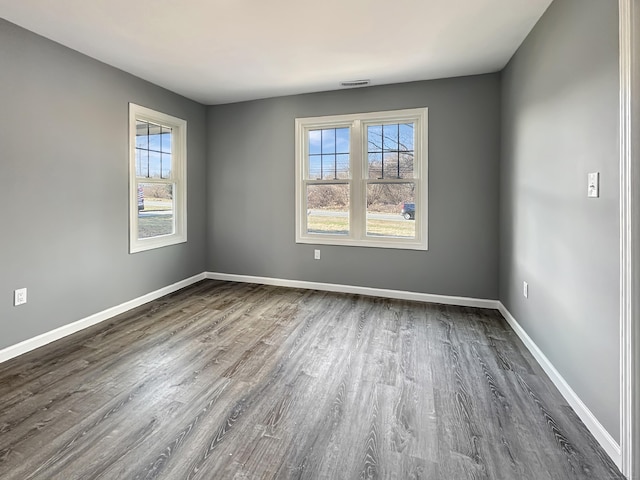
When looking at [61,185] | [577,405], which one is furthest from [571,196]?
[61,185]

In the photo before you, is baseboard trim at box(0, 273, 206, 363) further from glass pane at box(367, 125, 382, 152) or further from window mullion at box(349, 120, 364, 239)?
glass pane at box(367, 125, 382, 152)

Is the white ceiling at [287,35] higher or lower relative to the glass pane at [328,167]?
higher

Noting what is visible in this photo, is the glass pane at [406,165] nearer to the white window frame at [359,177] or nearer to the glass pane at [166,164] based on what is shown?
the white window frame at [359,177]

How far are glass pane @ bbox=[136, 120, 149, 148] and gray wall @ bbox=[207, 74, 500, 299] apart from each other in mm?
1070

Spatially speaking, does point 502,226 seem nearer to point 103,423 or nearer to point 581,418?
point 581,418

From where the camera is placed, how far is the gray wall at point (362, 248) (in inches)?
151

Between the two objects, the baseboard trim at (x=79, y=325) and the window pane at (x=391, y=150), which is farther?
the window pane at (x=391, y=150)

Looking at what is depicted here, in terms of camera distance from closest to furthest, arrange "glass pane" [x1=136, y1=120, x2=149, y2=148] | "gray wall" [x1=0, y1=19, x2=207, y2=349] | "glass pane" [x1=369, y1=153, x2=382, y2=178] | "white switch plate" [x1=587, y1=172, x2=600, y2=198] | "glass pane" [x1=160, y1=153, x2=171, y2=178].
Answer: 1. "white switch plate" [x1=587, y1=172, x2=600, y2=198]
2. "gray wall" [x1=0, y1=19, x2=207, y2=349]
3. "glass pane" [x1=136, y1=120, x2=149, y2=148]
4. "glass pane" [x1=369, y1=153, x2=382, y2=178]
5. "glass pane" [x1=160, y1=153, x2=171, y2=178]

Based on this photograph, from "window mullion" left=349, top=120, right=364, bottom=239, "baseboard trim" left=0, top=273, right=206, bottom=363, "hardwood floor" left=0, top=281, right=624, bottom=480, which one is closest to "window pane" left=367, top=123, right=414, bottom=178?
"window mullion" left=349, top=120, right=364, bottom=239

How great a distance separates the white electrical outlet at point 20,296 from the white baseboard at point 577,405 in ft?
13.0

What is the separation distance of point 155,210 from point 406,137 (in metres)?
3.23

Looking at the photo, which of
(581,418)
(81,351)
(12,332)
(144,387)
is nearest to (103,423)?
(144,387)

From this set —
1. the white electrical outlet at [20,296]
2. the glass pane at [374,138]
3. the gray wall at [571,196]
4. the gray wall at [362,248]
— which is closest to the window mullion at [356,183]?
the glass pane at [374,138]

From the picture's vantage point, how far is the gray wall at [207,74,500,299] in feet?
12.6
